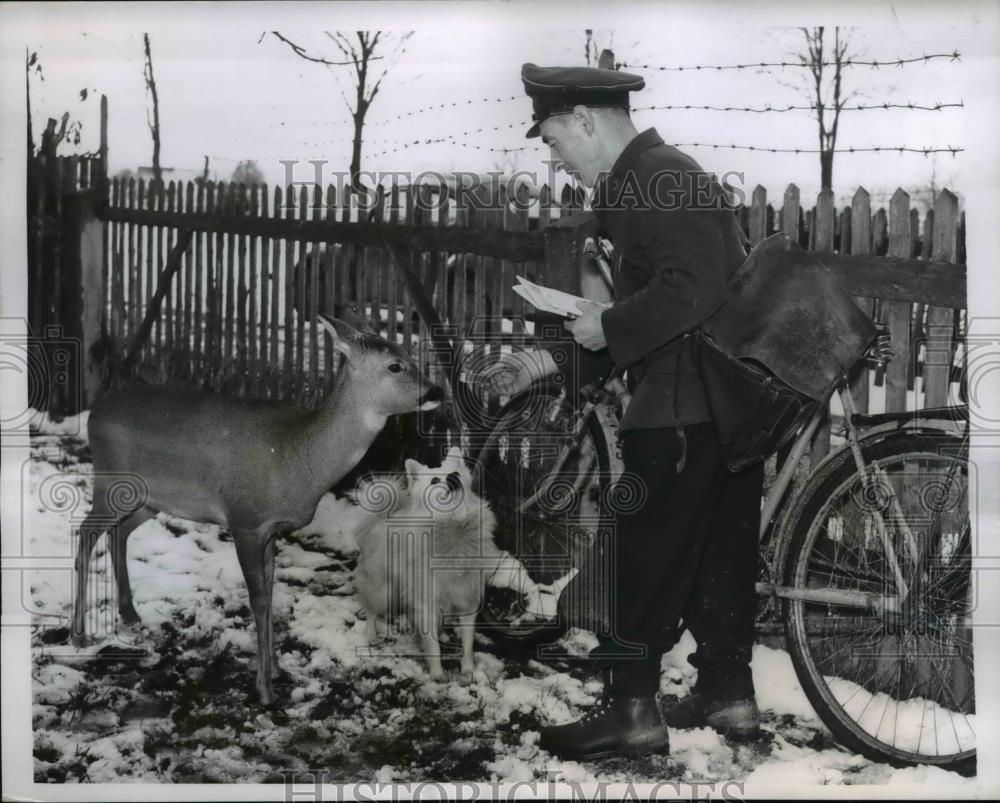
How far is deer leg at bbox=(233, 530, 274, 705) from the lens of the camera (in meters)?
4.31

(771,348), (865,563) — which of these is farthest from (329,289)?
(865,563)

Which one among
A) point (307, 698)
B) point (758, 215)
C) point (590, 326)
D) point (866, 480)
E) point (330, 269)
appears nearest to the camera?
point (590, 326)

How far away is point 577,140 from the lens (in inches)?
159

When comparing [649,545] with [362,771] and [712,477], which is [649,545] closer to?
[712,477]

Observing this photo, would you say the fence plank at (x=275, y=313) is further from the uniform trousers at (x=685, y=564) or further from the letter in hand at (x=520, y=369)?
the uniform trousers at (x=685, y=564)

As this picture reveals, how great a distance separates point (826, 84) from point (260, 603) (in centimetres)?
291

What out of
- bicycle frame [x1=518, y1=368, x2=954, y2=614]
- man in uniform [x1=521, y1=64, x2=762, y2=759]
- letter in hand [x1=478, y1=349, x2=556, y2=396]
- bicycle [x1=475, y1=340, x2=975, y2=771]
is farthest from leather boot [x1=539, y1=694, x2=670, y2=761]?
letter in hand [x1=478, y1=349, x2=556, y2=396]

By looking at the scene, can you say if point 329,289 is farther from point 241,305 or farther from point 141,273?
point 141,273

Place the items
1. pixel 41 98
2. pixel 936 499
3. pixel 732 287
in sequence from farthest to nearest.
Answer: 1. pixel 41 98
2. pixel 936 499
3. pixel 732 287

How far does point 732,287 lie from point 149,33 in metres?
2.49

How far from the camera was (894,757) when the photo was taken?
13.6ft

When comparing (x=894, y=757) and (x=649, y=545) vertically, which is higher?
(x=649, y=545)

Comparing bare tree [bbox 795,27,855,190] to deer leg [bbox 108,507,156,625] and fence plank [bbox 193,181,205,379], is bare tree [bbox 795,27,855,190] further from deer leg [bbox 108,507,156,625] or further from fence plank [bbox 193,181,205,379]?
deer leg [bbox 108,507,156,625]

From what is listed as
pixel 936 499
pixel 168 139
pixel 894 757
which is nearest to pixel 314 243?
pixel 168 139
